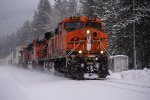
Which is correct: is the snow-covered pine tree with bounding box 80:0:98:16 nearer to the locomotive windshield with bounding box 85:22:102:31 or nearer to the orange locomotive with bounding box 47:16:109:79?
the locomotive windshield with bounding box 85:22:102:31

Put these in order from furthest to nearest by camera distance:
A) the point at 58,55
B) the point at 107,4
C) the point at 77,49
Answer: the point at 107,4
the point at 58,55
the point at 77,49

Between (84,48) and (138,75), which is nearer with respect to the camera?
(138,75)

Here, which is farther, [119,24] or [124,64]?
[119,24]

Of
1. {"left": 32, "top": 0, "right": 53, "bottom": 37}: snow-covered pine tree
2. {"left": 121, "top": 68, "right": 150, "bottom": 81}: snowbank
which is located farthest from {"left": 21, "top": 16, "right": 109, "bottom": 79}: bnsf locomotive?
{"left": 32, "top": 0, "right": 53, "bottom": 37}: snow-covered pine tree

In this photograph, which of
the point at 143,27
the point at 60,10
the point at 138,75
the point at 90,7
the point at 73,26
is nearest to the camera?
the point at 138,75

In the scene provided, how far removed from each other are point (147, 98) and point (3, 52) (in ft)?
542

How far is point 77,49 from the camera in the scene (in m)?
18.0

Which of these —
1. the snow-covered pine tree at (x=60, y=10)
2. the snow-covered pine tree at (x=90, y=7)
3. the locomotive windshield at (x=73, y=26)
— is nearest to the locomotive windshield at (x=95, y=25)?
the locomotive windshield at (x=73, y=26)

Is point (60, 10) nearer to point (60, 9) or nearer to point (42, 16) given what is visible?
point (60, 9)

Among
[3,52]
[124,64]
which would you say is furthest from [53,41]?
[3,52]

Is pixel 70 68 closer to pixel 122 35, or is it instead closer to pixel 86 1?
pixel 122 35

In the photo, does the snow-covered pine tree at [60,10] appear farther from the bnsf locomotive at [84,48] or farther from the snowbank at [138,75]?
the snowbank at [138,75]

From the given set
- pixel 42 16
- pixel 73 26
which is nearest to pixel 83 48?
pixel 73 26

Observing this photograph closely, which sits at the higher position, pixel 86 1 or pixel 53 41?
pixel 86 1
